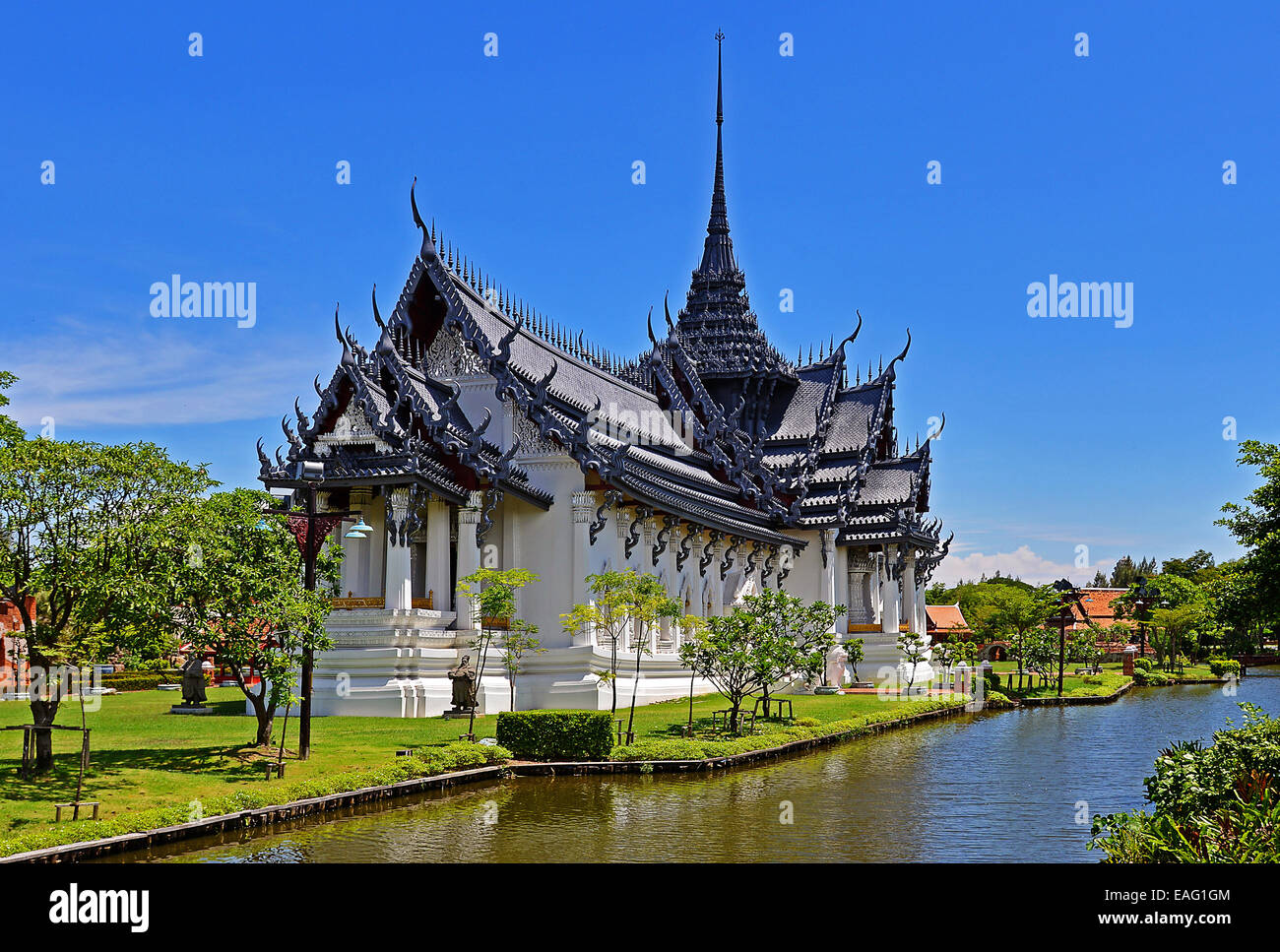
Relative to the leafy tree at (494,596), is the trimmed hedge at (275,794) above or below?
below

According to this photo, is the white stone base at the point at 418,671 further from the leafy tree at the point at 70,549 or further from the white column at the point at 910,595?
the white column at the point at 910,595

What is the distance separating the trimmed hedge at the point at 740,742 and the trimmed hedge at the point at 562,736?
1.24 feet

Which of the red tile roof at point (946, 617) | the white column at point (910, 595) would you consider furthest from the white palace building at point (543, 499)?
the red tile roof at point (946, 617)

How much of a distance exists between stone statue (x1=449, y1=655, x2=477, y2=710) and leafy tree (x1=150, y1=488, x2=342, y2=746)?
7.21 meters

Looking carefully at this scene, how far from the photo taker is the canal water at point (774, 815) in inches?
518

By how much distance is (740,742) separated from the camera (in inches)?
882

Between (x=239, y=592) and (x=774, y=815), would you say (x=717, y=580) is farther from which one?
(x=774, y=815)

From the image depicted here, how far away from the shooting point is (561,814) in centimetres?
1587

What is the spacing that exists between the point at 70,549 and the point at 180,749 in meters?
4.97

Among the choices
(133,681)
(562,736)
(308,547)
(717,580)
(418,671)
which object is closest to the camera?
(308,547)

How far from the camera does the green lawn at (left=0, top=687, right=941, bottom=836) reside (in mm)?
14820

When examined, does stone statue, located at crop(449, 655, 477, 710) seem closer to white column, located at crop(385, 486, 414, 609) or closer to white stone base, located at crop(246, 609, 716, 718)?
white stone base, located at crop(246, 609, 716, 718)

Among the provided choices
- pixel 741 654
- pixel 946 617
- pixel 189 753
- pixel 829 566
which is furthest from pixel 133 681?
pixel 946 617
